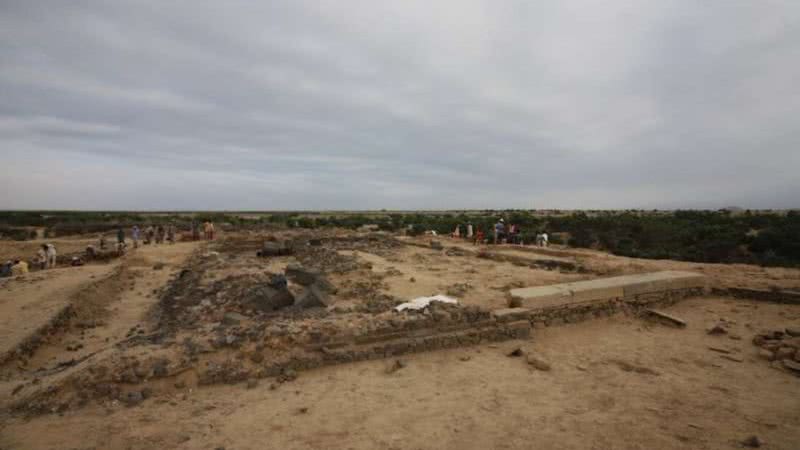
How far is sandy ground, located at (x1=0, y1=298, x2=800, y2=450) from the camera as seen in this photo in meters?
3.69

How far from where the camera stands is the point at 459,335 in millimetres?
5996

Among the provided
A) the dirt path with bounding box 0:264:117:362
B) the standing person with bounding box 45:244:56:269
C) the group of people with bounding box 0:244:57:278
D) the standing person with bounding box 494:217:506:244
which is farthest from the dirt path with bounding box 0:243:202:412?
the standing person with bounding box 494:217:506:244

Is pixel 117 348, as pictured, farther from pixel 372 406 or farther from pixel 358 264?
pixel 358 264

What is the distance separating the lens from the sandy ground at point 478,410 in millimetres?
3693

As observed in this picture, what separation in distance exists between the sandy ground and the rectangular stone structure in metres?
1.20

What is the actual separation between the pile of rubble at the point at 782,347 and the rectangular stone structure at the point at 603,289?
1.94 metres

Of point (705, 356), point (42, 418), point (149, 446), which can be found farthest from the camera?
point (705, 356)

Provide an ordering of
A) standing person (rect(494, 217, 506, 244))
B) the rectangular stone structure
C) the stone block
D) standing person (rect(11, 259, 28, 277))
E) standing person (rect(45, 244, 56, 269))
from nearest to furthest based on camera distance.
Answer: the stone block < the rectangular stone structure < standing person (rect(11, 259, 28, 277)) < standing person (rect(45, 244, 56, 269)) < standing person (rect(494, 217, 506, 244))

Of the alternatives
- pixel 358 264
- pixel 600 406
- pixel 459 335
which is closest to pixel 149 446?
pixel 459 335

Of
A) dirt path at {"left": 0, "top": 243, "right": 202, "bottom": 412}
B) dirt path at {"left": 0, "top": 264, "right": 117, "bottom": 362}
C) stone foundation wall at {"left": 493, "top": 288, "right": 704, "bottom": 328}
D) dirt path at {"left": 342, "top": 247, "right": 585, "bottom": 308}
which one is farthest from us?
dirt path at {"left": 342, "top": 247, "right": 585, "bottom": 308}

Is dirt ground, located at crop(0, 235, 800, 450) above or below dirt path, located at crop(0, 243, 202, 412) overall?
above

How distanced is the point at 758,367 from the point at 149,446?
7471mm

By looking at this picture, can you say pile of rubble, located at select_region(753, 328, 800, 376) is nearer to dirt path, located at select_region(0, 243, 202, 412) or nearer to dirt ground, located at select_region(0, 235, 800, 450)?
dirt ground, located at select_region(0, 235, 800, 450)

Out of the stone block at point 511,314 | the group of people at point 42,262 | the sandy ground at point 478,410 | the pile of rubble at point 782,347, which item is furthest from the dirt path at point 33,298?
the pile of rubble at point 782,347
